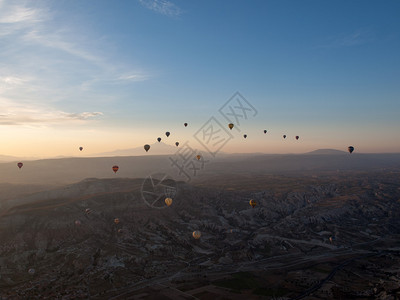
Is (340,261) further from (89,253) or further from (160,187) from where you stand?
(160,187)

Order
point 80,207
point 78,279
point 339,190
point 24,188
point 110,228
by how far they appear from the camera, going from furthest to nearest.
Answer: point 339,190, point 24,188, point 80,207, point 110,228, point 78,279

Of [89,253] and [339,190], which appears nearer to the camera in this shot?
[89,253]

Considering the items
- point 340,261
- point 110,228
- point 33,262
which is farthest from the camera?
point 110,228

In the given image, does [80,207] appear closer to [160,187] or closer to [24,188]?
[160,187]

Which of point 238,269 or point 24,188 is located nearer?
point 238,269

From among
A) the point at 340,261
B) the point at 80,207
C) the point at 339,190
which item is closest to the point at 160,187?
the point at 80,207

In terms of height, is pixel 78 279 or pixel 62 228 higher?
pixel 62 228

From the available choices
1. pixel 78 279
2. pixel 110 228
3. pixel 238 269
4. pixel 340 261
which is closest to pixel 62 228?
pixel 110 228

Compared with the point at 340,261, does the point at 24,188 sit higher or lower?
higher

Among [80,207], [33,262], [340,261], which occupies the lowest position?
[340,261]
